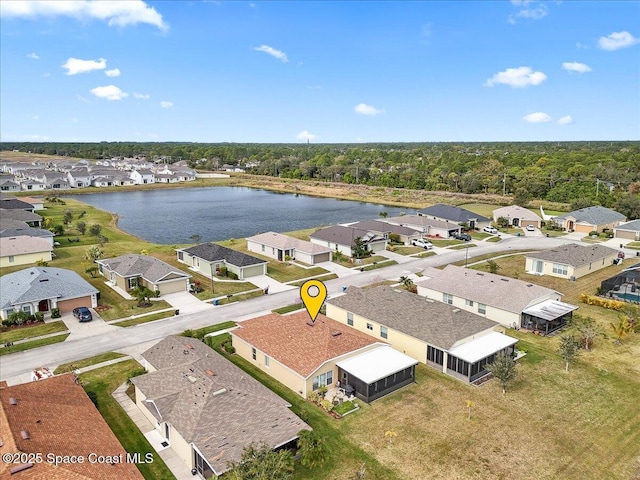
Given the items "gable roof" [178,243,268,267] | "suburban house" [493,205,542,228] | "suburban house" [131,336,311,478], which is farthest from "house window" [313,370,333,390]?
"suburban house" [493,205,542,228]

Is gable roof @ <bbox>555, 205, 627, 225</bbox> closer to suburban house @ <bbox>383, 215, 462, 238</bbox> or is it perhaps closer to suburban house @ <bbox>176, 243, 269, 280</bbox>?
suburban house @ <bbox>383, 215, 462, 238</bbox>

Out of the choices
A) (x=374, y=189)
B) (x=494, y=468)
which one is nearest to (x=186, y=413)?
(x=494, y=468)

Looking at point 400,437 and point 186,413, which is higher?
point 186,413

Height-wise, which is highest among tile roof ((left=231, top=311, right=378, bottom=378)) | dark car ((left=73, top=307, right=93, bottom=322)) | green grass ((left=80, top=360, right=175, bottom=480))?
tile roof ((left=231, top=311, right=378, bottom=378))

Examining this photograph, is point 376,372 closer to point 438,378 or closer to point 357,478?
point 438,378

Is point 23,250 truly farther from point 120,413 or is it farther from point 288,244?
point 120,413

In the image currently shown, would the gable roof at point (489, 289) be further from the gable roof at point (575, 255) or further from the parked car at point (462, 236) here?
the parked car at point (462, 236)
